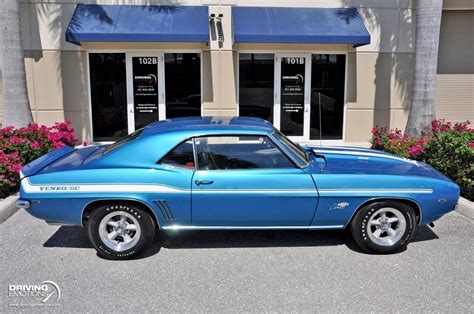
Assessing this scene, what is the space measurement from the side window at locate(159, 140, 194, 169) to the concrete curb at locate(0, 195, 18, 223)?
9.27 ft

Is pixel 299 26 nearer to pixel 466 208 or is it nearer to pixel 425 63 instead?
pixel 425 63

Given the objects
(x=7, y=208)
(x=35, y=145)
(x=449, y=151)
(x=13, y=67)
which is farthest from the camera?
(x=13, y=67)

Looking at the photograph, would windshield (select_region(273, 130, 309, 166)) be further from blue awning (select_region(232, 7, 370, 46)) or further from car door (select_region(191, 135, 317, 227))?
blue awning (select_region(232, 7, 370, 46))

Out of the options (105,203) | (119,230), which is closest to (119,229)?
(119,230)

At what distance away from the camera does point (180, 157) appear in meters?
4.52

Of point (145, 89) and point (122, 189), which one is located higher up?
point (145, 89)

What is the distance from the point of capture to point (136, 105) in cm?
1112

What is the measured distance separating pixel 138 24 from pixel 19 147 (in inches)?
175

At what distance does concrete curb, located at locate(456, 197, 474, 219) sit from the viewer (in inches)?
232

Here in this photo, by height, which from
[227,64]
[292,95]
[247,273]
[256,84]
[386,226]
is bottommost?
[247,273]

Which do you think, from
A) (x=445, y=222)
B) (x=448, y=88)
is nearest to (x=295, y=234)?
(x=445, y=222)

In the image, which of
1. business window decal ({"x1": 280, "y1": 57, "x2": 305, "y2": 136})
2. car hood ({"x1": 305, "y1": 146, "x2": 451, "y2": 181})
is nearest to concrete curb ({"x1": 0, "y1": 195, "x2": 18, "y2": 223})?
car hood ({"x1": 305, "y1": 146, "x2": 451, "y2": 181})

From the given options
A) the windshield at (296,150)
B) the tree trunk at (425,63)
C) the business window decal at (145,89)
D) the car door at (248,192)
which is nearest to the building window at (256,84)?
the business window decal at (145,89)

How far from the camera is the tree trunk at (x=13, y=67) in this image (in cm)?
823
